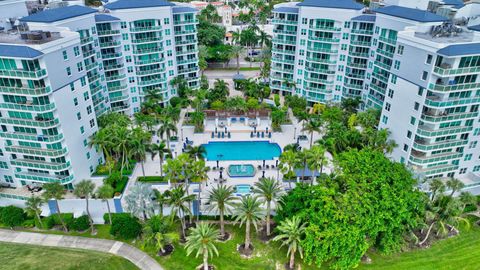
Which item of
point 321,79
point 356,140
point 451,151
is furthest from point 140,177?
point 451,151

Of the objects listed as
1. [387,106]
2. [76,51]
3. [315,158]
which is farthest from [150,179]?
[387,106]

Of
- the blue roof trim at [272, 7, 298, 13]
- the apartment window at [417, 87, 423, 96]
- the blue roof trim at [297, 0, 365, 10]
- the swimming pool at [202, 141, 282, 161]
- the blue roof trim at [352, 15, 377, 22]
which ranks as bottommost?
the swimming pool at [202, 141, 282, 161]

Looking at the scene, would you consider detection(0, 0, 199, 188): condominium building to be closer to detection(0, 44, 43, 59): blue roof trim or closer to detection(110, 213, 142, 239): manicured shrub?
detection(0, 44, 43, 59): blue roof trim

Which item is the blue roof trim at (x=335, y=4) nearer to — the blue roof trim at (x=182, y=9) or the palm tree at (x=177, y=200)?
the blue roof trim at (x=182, y=9)

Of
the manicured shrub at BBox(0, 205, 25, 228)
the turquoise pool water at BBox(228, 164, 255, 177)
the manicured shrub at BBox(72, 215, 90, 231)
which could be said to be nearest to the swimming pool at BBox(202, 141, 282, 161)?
the turquoise pool water at BBox(228, 164, 255, 177)

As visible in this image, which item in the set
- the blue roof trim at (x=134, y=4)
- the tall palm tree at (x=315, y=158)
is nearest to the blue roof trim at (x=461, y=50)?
the tall palm tree at (x=315, y=158)

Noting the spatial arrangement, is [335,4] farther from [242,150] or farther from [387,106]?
[242,150]

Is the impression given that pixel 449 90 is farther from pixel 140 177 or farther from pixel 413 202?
pixel 140 177
